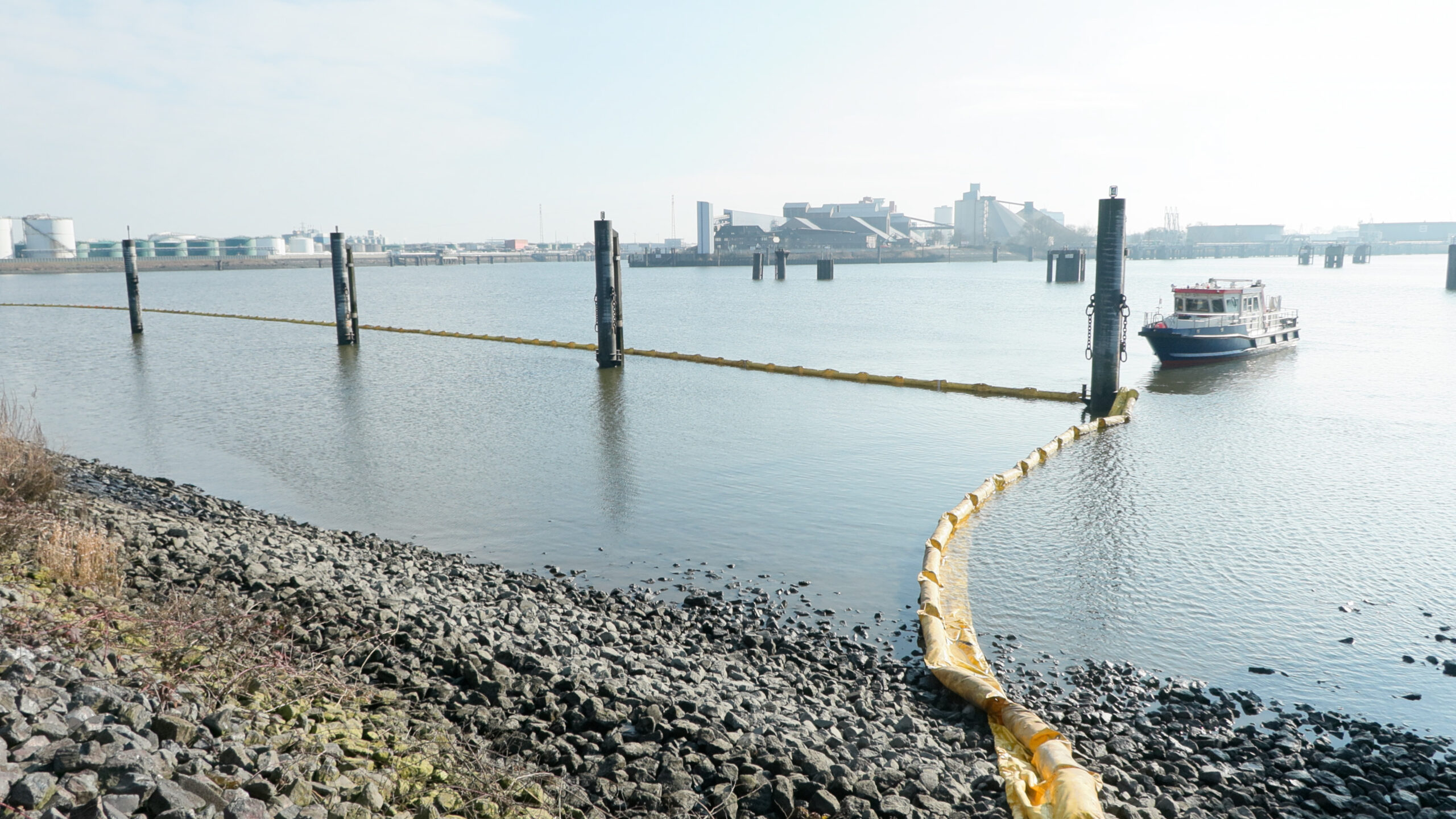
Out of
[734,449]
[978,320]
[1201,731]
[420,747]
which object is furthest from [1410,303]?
[420,747]

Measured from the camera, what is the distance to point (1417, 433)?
76.9ft

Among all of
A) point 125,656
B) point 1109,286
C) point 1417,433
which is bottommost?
point 1417,433

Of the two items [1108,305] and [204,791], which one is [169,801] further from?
[1108,305]

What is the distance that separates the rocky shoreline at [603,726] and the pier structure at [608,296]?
2024 cm

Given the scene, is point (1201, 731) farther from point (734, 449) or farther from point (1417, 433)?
point (1417, 433)

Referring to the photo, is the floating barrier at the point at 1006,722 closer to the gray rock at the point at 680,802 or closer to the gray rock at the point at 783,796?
the gray rock at the point at 783,796

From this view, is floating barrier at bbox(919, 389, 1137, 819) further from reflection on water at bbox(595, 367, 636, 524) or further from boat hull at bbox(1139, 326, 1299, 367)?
boat hull at bbox(1139, 326, 1299, 367)

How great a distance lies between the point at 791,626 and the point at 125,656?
6292 millimetres

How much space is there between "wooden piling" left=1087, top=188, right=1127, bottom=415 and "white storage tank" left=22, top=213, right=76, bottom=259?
21725cm

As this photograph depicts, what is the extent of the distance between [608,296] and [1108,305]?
1588 cm

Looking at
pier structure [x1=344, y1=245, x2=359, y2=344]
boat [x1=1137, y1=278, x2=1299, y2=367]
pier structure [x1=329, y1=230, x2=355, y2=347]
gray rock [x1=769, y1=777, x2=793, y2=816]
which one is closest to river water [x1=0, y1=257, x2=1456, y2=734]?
pier structure [x1=344, y1=245, x2=359, y2=344]

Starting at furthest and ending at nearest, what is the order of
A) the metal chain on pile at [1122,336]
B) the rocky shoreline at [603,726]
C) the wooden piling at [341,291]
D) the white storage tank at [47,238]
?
1. the white storage tank at [47,238]
2. the wooden piling at [341,291]
3. the metal chain on pile at [1122,336]
4. the rocky shoreline at [603,726]

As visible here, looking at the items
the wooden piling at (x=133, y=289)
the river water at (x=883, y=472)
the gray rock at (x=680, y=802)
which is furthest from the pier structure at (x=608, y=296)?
the wooden piling at (x=133, y=289)

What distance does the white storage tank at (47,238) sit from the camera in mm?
184375
